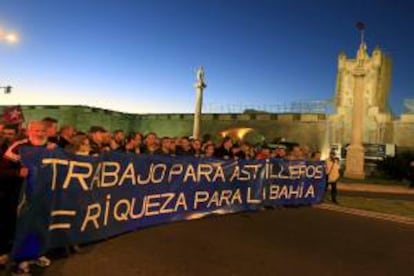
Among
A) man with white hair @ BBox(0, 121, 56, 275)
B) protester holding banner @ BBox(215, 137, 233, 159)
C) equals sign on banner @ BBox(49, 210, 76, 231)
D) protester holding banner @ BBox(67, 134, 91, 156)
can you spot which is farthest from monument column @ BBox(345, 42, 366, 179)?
man with white hair @ BBox(0, 121, 56, 275)

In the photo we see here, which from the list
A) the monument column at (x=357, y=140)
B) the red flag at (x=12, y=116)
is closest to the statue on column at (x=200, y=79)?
the monument column at (x=357, y=140)

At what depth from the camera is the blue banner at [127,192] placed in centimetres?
674

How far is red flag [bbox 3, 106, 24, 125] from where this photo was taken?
807cm

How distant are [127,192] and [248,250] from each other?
7.06 feet

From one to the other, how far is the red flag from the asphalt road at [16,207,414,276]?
219 centimetres

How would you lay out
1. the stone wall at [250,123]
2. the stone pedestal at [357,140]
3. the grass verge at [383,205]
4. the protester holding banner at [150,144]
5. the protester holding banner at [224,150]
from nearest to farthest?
the protester holding banner at [150,144]
the protester holding banner at [224,150]
the grass verge at [383,205]
the stone pedestal at [357,140]
the stone wall at [250,123]

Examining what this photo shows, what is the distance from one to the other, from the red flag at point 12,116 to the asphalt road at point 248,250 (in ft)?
7.19

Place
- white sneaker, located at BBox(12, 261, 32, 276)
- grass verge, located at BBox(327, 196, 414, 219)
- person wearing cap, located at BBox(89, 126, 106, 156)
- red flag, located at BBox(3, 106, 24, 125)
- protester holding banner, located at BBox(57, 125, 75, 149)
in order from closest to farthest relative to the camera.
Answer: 1. white sneaker, located at BBox(12, 261, 32, 276)
2. red flag, located at BBox(3, 106, 24, 125)
3. person wearing cap, located at BBox(89, 126, 106, 156)
4. protester holding banner, located at BBox(57, 125, 75, 149)
5. grass verge, located at BBox(327, 196, 414, 219)

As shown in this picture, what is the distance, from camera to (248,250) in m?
8.29

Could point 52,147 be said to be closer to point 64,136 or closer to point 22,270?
point 22,270

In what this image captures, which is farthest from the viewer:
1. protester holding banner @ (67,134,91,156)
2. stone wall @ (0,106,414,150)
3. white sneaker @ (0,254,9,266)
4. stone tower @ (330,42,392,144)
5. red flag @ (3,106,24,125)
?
stone tower @ (330,42,392,144)

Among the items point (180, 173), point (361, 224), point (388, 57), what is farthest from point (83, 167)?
point (388, 57)

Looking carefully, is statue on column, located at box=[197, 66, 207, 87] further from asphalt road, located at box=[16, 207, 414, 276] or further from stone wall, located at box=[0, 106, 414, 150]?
stone wall, located at box=[0, 106, 414, 150]

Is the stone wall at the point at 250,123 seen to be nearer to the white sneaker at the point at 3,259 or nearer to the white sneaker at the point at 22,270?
the white sneaker at the point at 3,259
